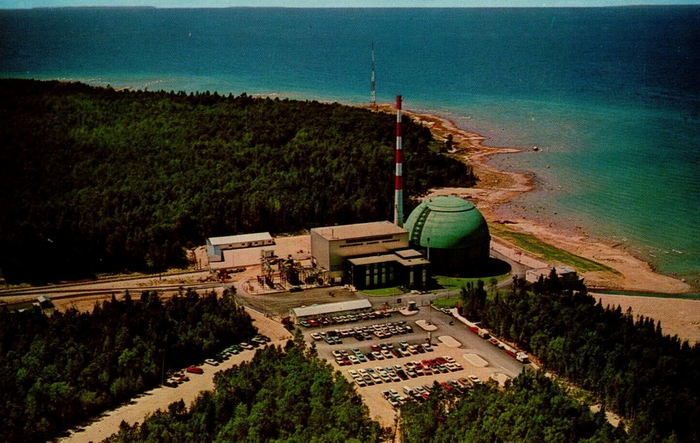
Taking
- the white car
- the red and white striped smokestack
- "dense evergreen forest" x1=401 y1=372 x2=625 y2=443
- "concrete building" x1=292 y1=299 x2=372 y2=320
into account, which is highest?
the red and white striped smokestack

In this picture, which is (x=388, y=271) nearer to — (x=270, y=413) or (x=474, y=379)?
(x=474, y=379)

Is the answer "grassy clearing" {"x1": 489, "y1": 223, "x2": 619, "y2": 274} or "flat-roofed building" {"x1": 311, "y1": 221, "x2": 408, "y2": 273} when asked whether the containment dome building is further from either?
"grassy clearing" {"x1": 489, "y1": 223, "x2": 619, "y2": 274}

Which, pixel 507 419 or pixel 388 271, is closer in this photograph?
pixel 507 419

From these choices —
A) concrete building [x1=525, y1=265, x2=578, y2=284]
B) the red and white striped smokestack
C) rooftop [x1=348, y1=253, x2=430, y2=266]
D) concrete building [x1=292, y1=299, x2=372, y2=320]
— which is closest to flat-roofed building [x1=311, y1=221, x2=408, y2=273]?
rooftop [x1=348, y1=253, x2=430, y2=266]

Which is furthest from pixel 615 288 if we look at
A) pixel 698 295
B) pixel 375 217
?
pixel 375 217

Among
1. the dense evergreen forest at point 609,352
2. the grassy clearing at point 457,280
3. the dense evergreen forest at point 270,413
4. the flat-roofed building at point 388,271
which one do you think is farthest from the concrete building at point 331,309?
the dense evergreen forest at point 270,413

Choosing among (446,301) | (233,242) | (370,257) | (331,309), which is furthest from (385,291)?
(233,242)
